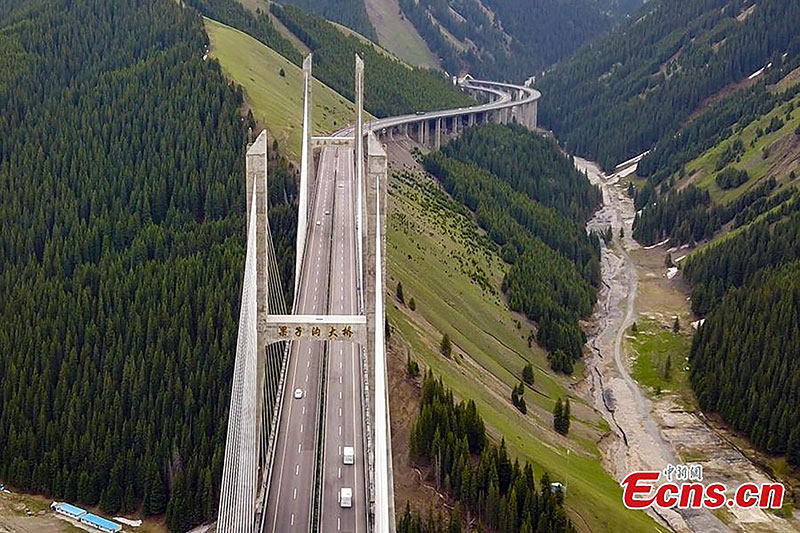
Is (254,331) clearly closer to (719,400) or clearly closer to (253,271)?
(253,271)

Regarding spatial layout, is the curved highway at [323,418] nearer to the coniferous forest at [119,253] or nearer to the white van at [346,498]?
the white van at [346,498]

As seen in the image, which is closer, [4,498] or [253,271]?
[253,271]

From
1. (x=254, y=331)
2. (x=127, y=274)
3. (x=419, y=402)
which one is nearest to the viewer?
(x=254, y=331)

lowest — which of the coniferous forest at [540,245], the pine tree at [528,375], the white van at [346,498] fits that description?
the white van at [346,498]

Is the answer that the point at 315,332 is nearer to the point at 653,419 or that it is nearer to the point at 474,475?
the point at 474,475

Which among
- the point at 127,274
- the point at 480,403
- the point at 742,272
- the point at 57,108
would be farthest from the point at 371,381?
the point at 57,108

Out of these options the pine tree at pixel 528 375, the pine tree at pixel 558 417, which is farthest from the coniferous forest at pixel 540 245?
the pine tree at pixel 558 417
